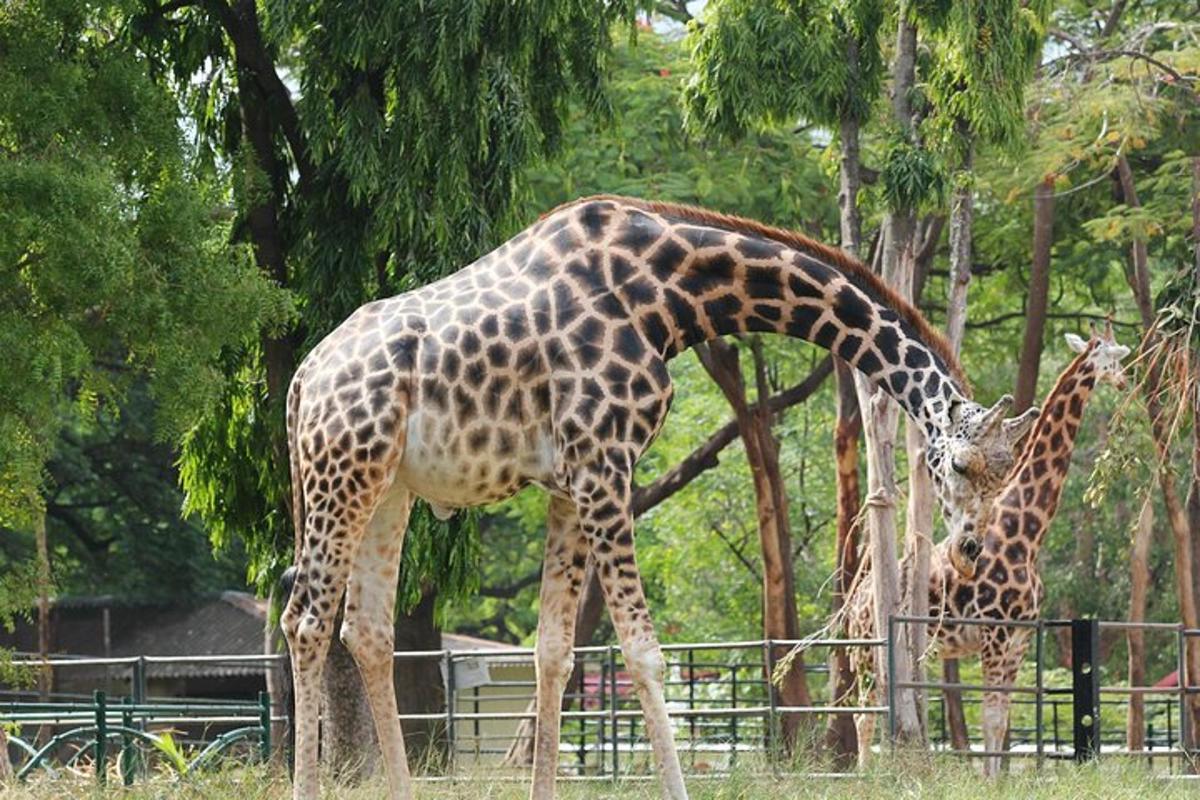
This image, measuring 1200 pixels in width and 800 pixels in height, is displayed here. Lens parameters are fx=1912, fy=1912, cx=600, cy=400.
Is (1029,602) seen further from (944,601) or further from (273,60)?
(273,60)

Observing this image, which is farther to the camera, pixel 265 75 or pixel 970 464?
pixel 265 75

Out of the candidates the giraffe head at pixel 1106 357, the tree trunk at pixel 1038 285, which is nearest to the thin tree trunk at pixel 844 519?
the tree trunk at pixel 1038 285

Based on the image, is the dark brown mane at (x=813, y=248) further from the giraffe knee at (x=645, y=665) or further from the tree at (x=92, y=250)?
the tree at (x=92, y=250)

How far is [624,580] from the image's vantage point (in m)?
9.32

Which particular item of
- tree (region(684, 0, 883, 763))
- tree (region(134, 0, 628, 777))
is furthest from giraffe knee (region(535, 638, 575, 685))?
tree (region(684, 0, 883, 763))

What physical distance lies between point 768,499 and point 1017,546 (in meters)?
8.23

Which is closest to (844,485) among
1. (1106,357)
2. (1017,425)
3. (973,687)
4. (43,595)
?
(1106,357)

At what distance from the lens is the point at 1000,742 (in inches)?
584

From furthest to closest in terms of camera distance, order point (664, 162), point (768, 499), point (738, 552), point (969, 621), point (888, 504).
A: 1. point (738, 552)
2. point (768, 499)
3. point (664, 162)
4. point (888, 504)
5. point (969, 621)

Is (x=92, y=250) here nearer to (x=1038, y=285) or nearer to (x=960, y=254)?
(x=960, y=254)

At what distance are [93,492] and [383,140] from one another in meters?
20.4

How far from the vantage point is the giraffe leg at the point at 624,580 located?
9.24 m

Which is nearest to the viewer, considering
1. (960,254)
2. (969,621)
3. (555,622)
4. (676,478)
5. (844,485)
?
(555,622)

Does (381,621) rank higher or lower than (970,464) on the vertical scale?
lower
